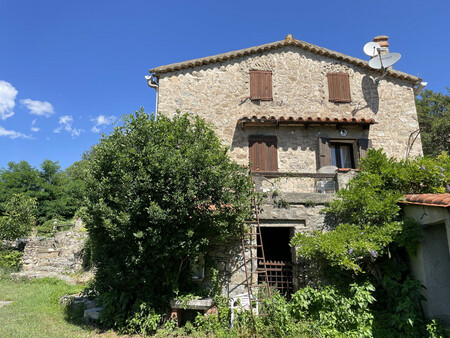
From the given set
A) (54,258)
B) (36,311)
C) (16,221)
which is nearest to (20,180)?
(16,221)

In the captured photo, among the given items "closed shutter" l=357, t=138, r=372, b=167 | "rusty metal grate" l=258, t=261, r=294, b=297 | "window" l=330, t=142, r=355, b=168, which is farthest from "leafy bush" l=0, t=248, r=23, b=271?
"closed shutter" l=357, t=138, r=372, b=167

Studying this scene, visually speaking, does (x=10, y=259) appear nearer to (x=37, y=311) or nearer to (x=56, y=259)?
(x=56, y=259)

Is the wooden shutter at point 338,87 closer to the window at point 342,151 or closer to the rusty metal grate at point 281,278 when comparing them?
the window at point 342,151

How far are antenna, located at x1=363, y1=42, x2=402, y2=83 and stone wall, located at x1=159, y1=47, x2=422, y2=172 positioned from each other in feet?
2.40

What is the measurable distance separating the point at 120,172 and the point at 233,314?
4049mm

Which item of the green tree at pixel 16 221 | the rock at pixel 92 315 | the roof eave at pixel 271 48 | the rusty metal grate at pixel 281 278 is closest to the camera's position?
the rock at pixel 92 315

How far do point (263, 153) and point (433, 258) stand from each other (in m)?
6.21

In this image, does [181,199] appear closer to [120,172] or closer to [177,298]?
[120,172]

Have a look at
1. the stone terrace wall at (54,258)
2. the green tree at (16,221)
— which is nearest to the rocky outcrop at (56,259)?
the stone terrace wall at (54,258)

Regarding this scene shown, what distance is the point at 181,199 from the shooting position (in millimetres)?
6191

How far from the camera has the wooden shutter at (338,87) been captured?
39.5ft

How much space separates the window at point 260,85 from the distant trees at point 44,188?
20140mm

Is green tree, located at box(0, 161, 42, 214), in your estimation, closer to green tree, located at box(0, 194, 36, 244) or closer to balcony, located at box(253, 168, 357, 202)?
green tree, located at box(0, 194, 36, 244)

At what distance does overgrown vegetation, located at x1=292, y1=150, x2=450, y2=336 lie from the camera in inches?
241
